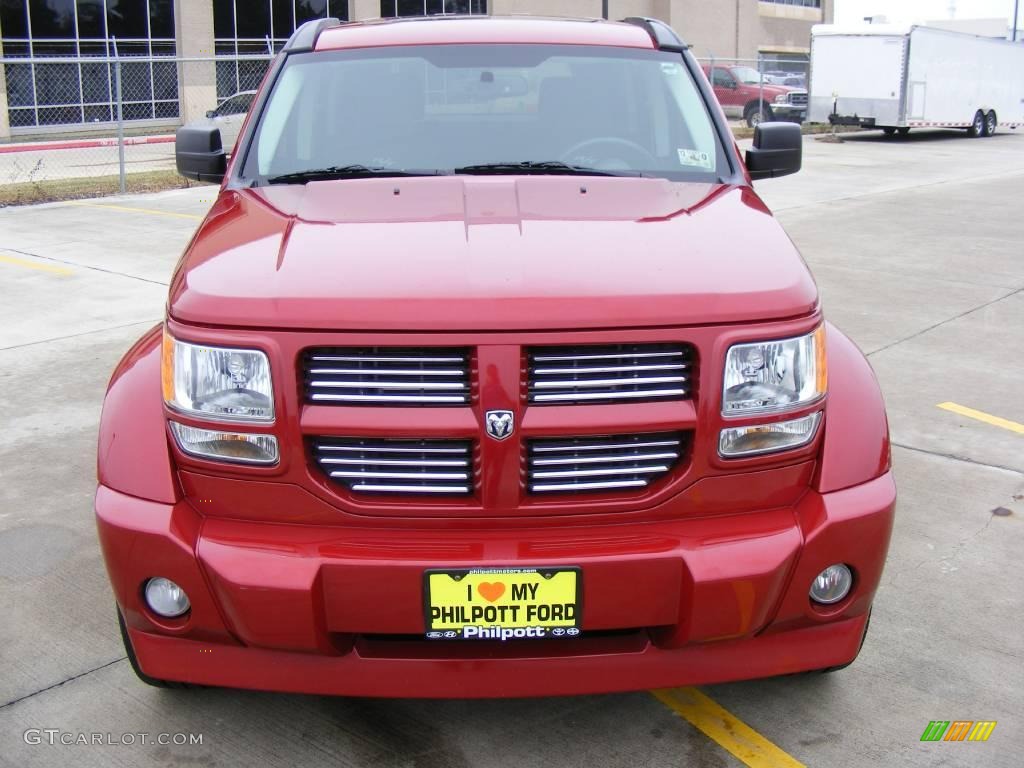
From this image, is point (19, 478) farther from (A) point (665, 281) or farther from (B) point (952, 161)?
(B) point (952, 161)

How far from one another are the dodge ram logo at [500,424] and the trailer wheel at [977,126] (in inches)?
1134

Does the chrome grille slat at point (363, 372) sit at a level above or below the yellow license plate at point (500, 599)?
above

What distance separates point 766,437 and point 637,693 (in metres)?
0.97

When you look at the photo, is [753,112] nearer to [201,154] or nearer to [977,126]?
[977,126]

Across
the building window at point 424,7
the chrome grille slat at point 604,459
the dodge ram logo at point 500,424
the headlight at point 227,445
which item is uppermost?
the building window at point 424,7

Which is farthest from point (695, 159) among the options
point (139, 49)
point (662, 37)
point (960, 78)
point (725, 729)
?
point (139, 49)

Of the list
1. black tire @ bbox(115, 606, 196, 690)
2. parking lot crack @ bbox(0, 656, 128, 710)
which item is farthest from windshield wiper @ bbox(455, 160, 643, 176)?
parking lot crack @ bbox(0, 656, 128, 710)

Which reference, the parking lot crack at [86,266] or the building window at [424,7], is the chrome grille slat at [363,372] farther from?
the building window at [424,7]

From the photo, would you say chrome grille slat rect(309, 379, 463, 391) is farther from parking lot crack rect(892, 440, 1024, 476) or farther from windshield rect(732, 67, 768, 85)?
windshield rect(732, 67, 768, 85)

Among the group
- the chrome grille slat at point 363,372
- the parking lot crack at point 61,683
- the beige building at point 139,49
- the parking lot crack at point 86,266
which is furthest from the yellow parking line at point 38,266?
the beige building at point 139,49

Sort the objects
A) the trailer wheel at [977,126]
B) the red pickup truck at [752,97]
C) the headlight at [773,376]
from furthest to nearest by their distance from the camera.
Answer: the red pickup truck at [752,97] → the trailer wheel at [977,126] → the headlight at [773,376]

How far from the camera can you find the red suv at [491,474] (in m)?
2.52

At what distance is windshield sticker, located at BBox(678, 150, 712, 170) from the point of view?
3.82 meters

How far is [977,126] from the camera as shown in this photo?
93.3ft
